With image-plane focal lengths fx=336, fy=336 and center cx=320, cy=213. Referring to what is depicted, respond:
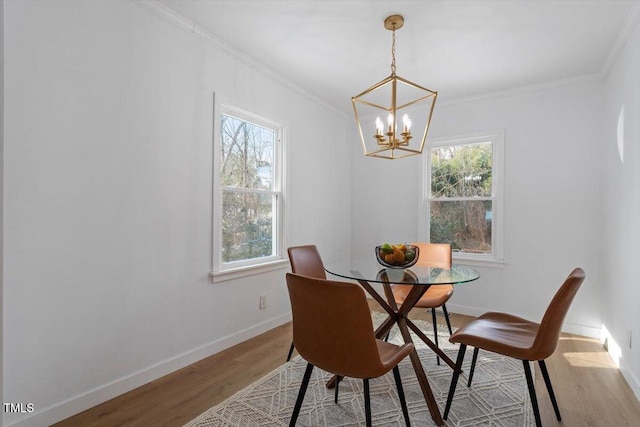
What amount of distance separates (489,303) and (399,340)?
138cm

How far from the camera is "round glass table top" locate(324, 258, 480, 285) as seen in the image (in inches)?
77.4

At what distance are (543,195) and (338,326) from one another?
3060mm

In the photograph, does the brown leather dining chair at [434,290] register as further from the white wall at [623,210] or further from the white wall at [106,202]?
the white wall at [106,202]

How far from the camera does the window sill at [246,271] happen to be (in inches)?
107

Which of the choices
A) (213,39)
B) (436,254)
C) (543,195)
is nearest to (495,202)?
(543,195)

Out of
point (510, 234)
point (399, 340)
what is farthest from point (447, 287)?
point (510, 234)

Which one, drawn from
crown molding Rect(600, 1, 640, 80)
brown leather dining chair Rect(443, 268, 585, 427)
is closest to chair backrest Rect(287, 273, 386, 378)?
brown leather dining chair Rect(443, 268, 585, 427)

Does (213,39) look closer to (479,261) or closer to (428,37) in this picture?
(428,37)

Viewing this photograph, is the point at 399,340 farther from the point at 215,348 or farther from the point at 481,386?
the point at 215,348

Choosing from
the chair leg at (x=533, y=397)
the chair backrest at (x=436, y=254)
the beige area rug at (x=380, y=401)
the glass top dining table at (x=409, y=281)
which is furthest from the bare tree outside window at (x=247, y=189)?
the chair leg at (x=533, y=397)

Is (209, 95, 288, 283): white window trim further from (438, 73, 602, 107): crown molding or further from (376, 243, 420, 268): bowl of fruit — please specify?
(438, 73, 602, 107): crown molding

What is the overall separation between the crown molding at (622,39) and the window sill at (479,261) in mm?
2010

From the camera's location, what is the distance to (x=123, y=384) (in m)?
2.09

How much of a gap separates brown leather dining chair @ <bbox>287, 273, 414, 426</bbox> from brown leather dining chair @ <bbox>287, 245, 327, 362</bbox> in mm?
1001
